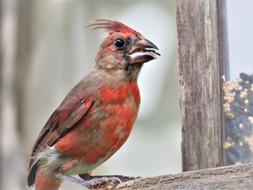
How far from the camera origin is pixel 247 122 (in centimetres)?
416

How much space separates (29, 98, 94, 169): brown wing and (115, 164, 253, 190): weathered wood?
112 cm

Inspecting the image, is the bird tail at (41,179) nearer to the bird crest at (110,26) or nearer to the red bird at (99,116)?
the red bird at (99,116)

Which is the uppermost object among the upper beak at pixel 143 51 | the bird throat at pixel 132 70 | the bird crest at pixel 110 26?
the bird crest at pixel 110 26

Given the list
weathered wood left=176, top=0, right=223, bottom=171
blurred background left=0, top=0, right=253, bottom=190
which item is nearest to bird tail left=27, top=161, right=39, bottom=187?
weathered wood left=176, top=0, right=223, bottom=171

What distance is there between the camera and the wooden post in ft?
14.0

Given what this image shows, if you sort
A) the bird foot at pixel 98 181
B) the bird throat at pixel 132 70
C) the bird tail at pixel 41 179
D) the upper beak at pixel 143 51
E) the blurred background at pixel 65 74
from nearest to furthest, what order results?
1. the bird foot at pixel 98 181
2. the upper beak at pixel 143 51
3. the bird throat at pixel 132 70
4. the bird tail at pixel 41 179
5. the blurred background at pixel 65 74

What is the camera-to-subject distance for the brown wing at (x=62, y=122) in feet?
16.3

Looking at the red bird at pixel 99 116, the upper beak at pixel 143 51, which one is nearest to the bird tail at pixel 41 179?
the red bird at pixel 99 116

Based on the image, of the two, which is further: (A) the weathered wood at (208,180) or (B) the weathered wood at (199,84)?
(B) the weathered wood at (199,84)

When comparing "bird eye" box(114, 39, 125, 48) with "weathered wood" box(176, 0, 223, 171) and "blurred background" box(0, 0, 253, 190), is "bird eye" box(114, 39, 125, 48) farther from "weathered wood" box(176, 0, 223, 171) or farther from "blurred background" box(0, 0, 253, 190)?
"blurred background" box(0, 0, 253, 190)

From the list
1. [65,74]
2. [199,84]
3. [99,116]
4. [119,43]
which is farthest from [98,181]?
[65,74]

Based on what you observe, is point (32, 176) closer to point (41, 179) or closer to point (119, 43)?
point (41, 179)

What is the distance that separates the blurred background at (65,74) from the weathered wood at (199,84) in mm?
3842

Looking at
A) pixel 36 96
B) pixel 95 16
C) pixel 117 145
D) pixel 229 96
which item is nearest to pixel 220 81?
pixel 229 96
